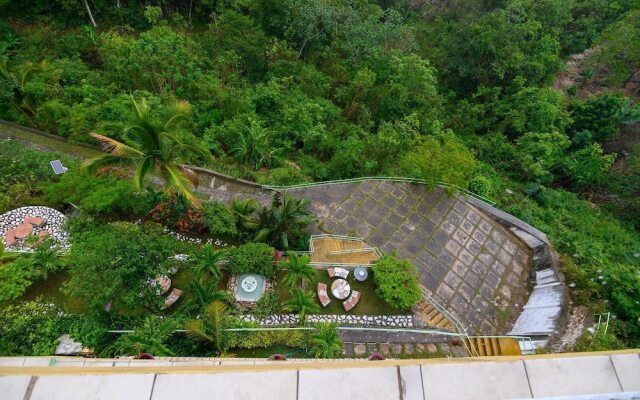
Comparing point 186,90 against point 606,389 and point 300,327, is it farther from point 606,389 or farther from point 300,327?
point 606,389

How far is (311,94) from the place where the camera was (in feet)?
61.9

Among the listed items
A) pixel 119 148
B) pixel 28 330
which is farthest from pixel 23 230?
pixel 119 148

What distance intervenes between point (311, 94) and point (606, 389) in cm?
1690

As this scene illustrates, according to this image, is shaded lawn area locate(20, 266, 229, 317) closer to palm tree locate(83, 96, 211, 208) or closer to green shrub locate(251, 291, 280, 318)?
green shrub locate(251, 291, 280, 318)

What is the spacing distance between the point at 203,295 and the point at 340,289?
407cm

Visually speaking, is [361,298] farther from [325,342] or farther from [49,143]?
[49,143]

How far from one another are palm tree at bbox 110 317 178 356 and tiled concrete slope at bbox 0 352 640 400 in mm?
4153

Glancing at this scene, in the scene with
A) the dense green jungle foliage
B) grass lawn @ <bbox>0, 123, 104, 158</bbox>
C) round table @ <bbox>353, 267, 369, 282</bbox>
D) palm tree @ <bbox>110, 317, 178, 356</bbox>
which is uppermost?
the dense green jungle foliage

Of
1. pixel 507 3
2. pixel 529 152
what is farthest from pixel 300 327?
pixel 507 3

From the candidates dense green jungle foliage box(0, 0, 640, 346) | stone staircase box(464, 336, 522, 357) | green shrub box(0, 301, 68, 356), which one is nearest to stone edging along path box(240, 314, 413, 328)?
stone staircase box(464, 336, 522, 357)

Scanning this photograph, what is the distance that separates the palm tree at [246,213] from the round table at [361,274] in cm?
362

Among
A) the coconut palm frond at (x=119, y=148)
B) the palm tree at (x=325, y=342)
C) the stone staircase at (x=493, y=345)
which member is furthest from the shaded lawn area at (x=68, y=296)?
the stone staircase at (x=493, y=345)

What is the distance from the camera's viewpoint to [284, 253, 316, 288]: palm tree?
34.5ft

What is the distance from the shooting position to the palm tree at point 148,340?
27.8ft
